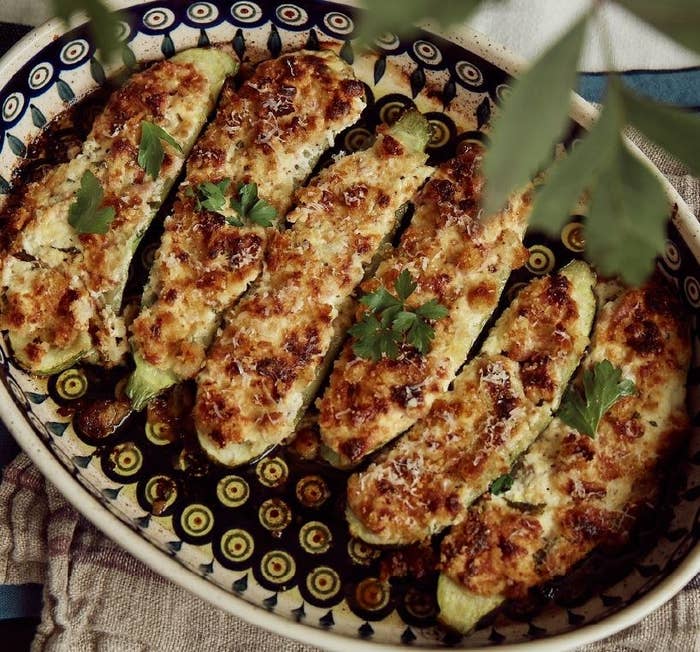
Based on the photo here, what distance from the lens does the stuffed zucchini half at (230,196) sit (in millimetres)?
3377

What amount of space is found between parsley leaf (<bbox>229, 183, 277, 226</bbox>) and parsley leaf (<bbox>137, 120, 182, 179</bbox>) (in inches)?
13.6

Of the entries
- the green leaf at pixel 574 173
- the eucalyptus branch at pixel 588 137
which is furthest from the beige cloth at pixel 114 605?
the green leaf at pixel 574 173

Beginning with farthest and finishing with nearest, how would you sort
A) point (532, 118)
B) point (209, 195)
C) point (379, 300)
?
point (209, 195)
point (379, 300)
point (532, 118)

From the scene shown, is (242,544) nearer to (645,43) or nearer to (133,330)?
(133,330)

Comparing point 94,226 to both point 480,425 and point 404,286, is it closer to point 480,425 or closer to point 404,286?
point 404,286

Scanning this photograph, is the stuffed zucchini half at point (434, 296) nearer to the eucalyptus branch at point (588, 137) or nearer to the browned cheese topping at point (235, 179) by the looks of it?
the browned cheese topping at point (235, 179)

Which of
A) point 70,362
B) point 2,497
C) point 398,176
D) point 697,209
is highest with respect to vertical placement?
point 697,209

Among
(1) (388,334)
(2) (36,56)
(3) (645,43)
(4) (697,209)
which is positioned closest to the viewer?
(1) (388,334)

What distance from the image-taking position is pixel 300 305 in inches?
132

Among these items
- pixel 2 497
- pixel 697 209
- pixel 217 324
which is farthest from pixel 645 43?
pixel 2 497

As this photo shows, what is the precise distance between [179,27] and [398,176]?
3.86 ft

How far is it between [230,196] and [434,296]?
94cm

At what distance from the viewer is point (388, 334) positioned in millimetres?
3309

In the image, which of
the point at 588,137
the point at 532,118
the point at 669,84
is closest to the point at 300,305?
the point at 588,137
